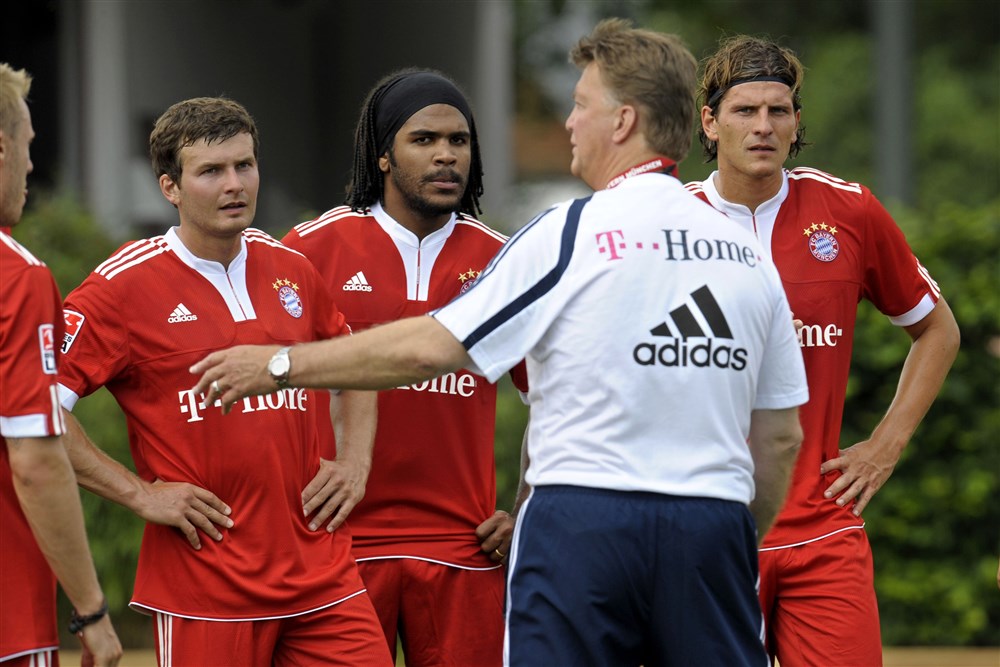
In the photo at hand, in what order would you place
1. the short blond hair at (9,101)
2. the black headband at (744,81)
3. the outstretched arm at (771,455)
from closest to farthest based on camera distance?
the short blond hair at (9,101) < the outstretched arm at (771,455) < the black headband at (744,81)

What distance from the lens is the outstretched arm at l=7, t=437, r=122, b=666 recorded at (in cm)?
359

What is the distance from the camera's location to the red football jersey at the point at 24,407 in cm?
356

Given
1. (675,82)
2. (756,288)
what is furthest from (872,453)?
(675,82)

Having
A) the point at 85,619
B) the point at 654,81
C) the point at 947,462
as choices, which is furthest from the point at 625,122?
the point at 947,462

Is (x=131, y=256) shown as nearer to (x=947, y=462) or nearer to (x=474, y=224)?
(x=474, y=224)

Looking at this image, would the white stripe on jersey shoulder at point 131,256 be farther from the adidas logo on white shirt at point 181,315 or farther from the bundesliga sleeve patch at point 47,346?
the bundesliga sleeve patch at point 47,346

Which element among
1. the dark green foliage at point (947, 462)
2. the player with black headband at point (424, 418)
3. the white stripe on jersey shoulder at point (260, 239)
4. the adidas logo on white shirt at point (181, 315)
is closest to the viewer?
the adidas logo on white shirt at point (181, 315)

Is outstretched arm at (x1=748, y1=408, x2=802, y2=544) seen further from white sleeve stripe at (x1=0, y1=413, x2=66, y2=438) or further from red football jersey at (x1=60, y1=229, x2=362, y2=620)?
white sleeve stripe at (x1=0, y1=413, x2=66, y2=438)

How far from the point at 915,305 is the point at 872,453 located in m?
0.55

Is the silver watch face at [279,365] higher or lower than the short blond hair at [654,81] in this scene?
lower

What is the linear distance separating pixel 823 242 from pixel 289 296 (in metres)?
1.80

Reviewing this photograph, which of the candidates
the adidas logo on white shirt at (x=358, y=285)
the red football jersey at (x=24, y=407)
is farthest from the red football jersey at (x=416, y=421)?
the red football jersey at (x=24, y=407)

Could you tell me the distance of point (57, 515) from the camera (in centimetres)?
362

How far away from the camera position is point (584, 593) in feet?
11.9
